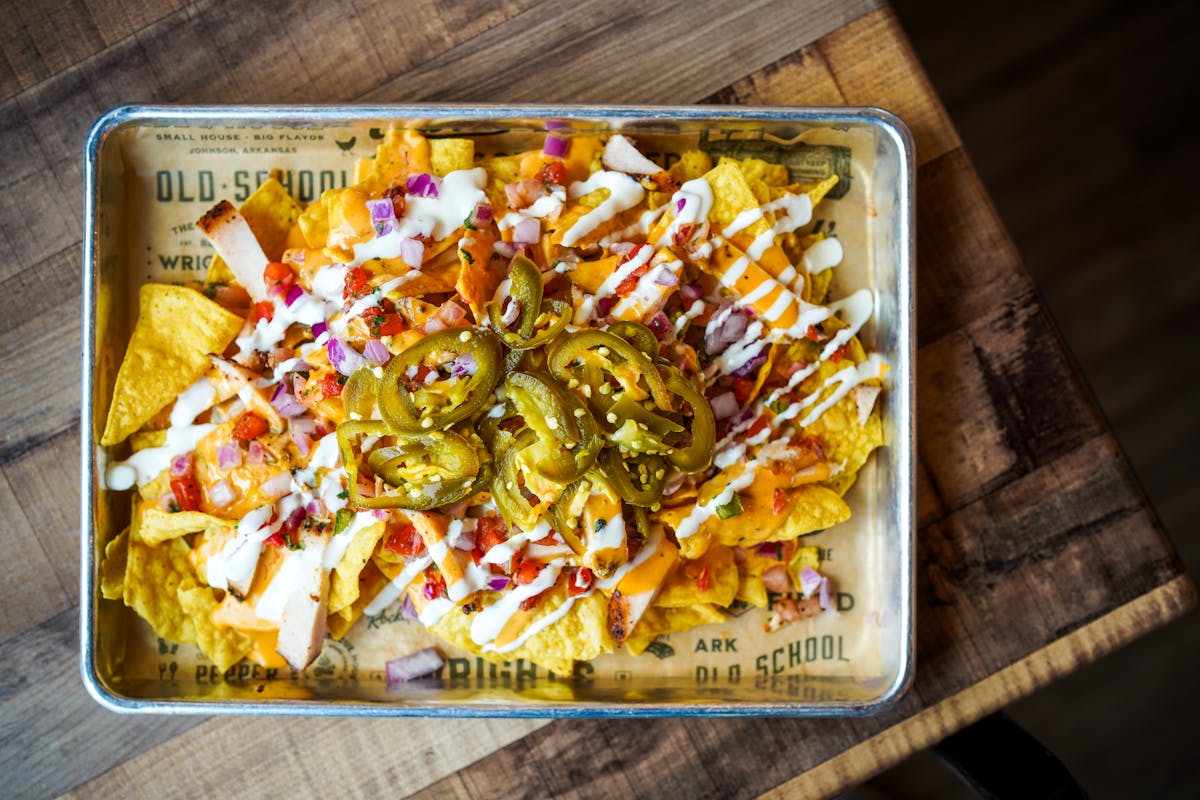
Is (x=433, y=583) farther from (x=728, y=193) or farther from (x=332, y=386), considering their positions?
(x=728, y=193)

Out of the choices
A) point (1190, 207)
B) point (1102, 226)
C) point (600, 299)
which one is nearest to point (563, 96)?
point (600, 299)

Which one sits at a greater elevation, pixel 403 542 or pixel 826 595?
pixel 403 542

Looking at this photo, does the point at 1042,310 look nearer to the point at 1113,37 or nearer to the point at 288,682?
the point at 1113,37

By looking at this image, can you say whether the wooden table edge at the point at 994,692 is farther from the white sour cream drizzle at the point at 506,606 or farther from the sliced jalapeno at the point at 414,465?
the sliced jalapeno at the point at 414,465

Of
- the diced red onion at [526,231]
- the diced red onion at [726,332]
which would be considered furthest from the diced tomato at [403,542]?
the diced red onion at [726,332]

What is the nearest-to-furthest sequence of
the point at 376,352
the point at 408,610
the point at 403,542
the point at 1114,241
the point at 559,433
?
the point at 559,433, the point at 376,352, the point at 403,542, the point at 408,610, the point at 1114,241

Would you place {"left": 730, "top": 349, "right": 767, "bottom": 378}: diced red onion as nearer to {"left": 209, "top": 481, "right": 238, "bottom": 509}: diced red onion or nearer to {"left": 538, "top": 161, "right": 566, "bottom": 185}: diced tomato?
{"left": 538, "top": 161, "right": 566, "bottom": 185}: diced tomato

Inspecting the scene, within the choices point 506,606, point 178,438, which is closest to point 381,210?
point 178,438
